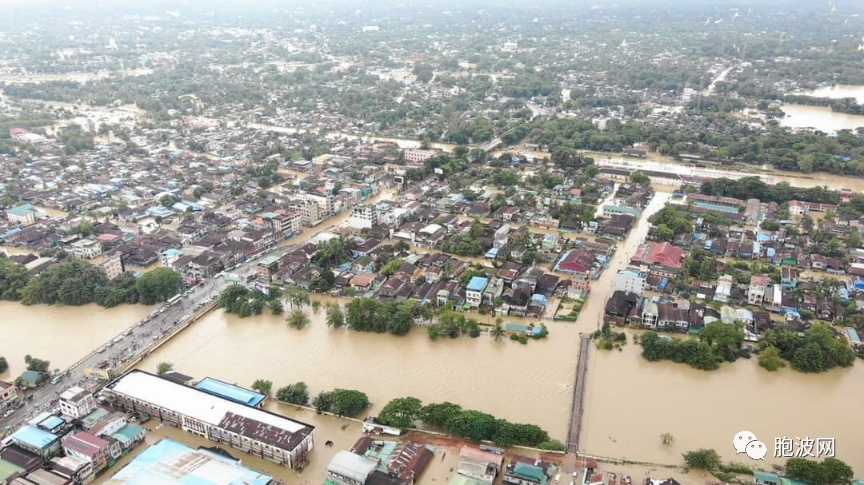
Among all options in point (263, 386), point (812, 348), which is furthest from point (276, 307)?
point (812, 348)

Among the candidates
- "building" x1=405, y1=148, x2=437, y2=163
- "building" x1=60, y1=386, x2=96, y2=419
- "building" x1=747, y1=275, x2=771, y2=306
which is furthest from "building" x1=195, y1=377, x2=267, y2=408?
"building" x1=405, y1=148, x2=437, y2=163

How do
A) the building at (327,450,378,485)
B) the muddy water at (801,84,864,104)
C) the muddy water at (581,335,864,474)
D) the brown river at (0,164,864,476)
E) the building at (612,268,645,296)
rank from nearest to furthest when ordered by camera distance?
the building at (327,450,378,485) → the muddy water at (581,335,864,474) → the brown river at (0,164,864,476) → the building at (612,268,645,296) → the muddy water at (801,84,864,104)

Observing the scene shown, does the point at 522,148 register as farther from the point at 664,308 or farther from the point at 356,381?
the point at 356,381

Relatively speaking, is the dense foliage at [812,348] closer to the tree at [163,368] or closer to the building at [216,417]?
the building at [216,417]

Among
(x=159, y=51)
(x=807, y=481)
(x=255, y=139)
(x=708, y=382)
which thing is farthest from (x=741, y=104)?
(x=159, y=51)

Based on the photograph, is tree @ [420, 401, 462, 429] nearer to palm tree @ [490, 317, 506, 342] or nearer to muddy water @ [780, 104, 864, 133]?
palm tree @ [490, 317, 506, 342]

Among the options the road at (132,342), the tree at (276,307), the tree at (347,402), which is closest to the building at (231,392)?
the tree at (347,402)
